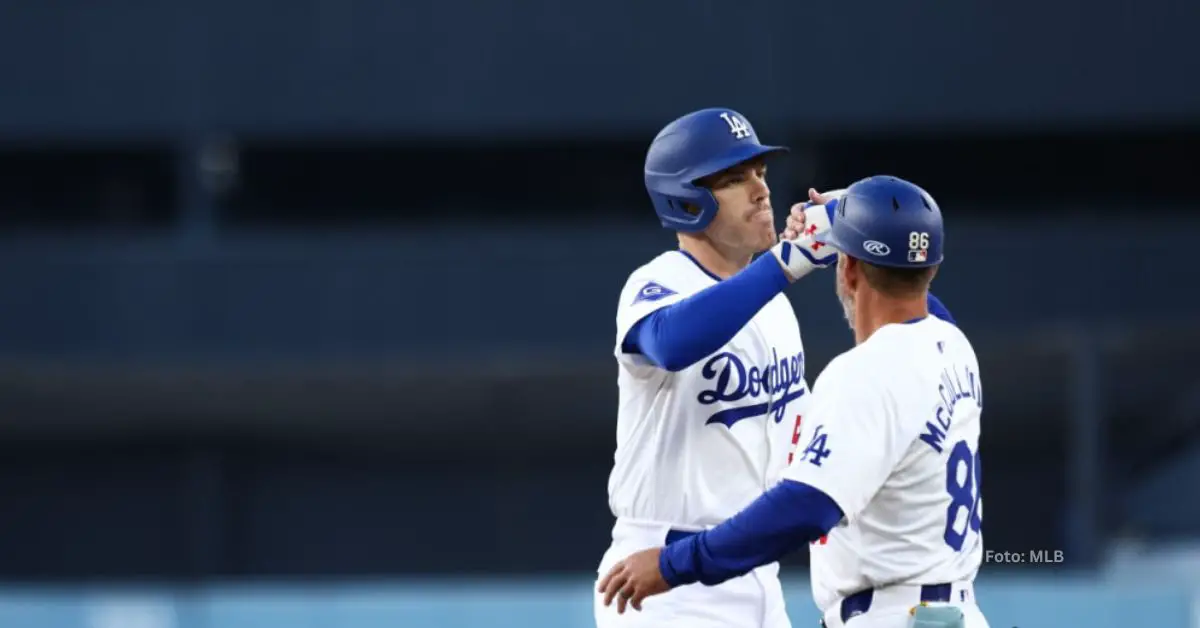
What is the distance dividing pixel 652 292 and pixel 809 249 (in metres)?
0.49

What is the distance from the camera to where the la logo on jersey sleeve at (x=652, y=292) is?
402 cm

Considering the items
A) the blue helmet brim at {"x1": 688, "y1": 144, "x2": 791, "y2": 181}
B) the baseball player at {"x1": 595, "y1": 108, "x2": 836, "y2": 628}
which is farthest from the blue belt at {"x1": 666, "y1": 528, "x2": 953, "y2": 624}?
the blue helmet brim at {"x1": 688, "y1": 144, "x2": 791, "y2": 181}

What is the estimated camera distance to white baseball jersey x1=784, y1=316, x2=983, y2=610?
333 cm

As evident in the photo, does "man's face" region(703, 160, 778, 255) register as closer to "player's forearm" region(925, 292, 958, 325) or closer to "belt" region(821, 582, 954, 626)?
"player's forearm" region(925, 292, 958, 325)

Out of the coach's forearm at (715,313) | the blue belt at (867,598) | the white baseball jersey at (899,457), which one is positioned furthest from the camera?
the coach's forearm at (715,313)

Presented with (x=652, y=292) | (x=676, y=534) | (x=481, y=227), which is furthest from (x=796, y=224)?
(x=481, y=227)

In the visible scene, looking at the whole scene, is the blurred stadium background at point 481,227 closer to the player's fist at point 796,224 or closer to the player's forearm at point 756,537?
the player's fist at point 796,224

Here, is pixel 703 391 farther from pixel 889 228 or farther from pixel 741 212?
pixel 889 228

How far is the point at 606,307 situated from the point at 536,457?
2564 millimetres

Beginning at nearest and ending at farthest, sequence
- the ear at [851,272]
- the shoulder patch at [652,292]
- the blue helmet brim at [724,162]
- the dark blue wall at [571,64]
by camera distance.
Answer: the ear at [851,272] < the shoulder patch at [652,292] < the blue helmet brim at [724,162] < the dark blue wall at [571,64]

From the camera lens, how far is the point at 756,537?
3402 mm

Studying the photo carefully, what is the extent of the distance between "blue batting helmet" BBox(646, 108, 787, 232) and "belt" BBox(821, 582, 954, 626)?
108 cm

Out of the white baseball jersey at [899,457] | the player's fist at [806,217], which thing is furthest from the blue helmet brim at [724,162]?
the white baseball jersey at [899,457]

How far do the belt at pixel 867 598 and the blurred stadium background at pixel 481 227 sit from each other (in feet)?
37.7
